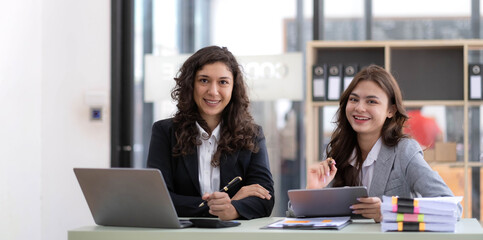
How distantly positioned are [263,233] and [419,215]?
1.59 ft

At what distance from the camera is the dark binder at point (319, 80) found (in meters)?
4.56

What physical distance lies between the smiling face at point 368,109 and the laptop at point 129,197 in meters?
0.87

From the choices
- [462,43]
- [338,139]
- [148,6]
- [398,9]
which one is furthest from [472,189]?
[148,6]

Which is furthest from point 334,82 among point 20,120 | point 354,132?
point 20,120

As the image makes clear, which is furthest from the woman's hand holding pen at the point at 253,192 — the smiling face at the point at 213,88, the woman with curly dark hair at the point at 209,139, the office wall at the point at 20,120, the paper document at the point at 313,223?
the office wall at the point at 20,120

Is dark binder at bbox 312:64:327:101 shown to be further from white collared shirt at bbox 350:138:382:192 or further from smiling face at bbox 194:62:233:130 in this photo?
white collared shirt at bbox 350:138:382:192

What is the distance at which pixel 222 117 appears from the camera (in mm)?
3023

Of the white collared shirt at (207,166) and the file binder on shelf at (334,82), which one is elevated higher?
the file binder on shelf at (334,82)

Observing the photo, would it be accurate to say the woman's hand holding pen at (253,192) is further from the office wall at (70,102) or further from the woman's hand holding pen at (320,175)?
the office wall at (70,102)

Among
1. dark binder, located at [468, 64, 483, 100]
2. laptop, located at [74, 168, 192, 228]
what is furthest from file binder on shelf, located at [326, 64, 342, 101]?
laptop, located at [74, 168, 192, 228]

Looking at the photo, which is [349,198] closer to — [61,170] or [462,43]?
[462,43]

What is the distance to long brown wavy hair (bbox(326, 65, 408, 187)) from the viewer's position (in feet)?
9.22

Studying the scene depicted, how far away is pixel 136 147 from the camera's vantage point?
17.2ft

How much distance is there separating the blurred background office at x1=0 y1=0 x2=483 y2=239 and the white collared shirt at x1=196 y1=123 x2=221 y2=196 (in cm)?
208
